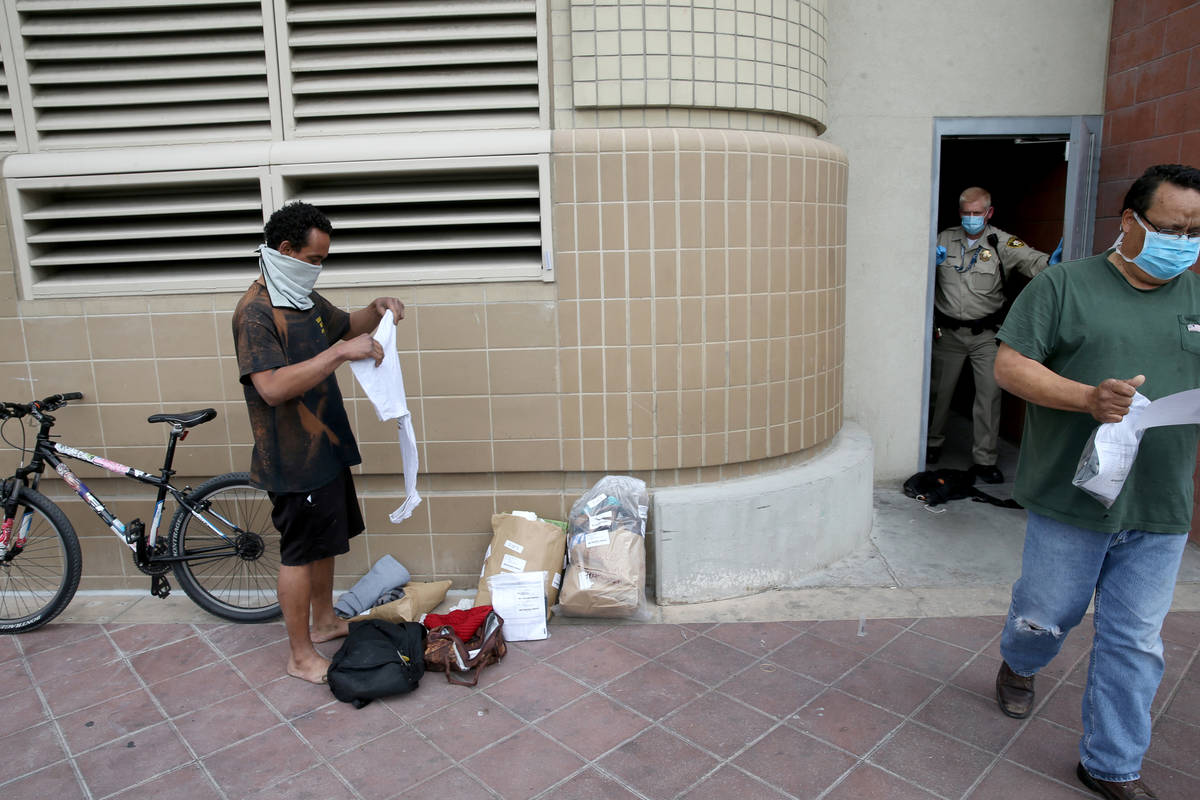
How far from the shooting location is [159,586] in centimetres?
439

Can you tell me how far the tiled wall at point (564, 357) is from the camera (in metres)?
4.25

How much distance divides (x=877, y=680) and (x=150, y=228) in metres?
4.31

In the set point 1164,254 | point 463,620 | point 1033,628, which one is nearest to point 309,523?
point 463,620

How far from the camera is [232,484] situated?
4312 mm

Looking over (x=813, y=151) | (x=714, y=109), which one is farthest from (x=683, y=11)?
(x=813, y=151)

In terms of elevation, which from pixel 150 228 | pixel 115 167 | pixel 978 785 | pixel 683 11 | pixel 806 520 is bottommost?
pixel 978 785

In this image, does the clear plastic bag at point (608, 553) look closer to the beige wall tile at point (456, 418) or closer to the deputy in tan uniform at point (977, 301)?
the beige wall tile at point (456, 418)

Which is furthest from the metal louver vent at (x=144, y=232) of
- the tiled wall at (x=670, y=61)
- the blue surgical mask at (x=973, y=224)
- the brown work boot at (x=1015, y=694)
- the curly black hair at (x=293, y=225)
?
the blue surgical mask at (x=973, y=224)

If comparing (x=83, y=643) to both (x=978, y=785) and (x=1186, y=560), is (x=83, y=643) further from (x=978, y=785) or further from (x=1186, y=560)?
(x=1186, y=560)

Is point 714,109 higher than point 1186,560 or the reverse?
higher

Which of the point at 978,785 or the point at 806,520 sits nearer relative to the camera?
the point at 978,785

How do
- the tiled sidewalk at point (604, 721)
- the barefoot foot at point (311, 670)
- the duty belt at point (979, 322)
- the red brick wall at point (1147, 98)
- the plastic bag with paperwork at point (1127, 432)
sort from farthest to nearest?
the duty belt at point (979, 322), the red brick wall at point (1147, 98), the barefoot foot at point (311, 670), the tiled sidewalk at point (604, 721), the plastic bag with paperwork at point (1127, 432)

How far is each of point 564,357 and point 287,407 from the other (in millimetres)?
1428

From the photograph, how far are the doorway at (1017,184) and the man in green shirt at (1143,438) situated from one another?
121 inches
